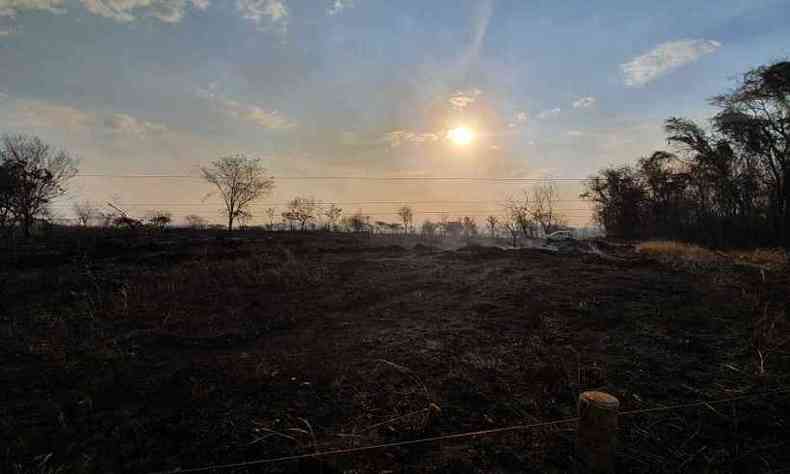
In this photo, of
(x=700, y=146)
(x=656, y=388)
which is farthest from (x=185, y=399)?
(x=700, y=146)

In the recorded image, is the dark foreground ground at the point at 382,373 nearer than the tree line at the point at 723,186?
Yes

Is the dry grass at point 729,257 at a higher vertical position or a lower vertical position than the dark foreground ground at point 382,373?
higher

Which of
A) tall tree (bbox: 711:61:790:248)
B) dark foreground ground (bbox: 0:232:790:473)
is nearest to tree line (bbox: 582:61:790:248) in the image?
tall tree (bbox: 711:61:790:248)

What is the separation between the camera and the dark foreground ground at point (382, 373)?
287cm

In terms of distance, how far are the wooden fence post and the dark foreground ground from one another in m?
0.54

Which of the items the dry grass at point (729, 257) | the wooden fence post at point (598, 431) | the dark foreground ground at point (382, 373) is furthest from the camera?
the dry grass at point (729, 257)

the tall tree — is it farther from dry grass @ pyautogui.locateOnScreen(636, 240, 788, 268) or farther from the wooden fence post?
the wooden fence post

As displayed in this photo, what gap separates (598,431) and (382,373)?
2.67m

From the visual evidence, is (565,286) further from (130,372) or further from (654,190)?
(654,190)

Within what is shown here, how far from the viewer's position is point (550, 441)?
9.78 ft

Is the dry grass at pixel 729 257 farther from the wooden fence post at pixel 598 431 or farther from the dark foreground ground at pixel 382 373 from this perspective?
the wooden fence post at pixel 598 431

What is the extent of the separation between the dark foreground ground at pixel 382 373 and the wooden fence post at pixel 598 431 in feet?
1.76

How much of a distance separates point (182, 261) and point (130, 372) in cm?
1101

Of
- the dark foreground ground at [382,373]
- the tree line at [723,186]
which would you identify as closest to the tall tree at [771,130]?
the tree line at [723,186]
